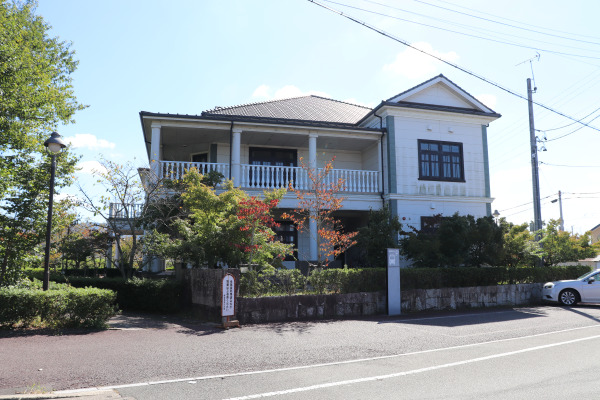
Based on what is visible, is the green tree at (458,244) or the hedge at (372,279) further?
the green tree at (458,244)

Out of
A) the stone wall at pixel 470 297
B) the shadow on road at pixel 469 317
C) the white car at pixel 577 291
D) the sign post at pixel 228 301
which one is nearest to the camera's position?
the sign post at pixel 228 301

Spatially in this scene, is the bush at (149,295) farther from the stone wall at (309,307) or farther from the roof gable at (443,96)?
the roof gable at (443,96)

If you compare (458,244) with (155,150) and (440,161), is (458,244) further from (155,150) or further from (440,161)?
(155,150)

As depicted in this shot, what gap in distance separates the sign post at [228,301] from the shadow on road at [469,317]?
3.80m

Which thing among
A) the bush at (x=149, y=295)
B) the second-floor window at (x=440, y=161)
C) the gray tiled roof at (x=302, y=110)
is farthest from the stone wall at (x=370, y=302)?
the gray tiled roof at (x=302, y=110)

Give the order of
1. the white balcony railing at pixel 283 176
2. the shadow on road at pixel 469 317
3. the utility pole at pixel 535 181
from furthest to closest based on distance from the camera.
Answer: the utility pole at pixel 535 181 → the white balcony railing at pixel 283 176 → the shadow on road at pixel 469 317

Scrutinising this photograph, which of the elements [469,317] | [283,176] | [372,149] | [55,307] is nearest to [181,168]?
[283,176]

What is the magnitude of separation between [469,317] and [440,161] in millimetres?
8849

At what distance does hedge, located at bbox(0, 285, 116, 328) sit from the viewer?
884 centimetres

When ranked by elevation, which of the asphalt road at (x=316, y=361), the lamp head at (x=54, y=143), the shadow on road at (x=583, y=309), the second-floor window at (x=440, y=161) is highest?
the second-floor window at (x=440, y=161)

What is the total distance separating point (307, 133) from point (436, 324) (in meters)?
9.51

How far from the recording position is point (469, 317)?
11945 mm

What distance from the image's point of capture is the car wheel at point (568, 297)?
14484 mm

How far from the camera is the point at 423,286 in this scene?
1362cm
